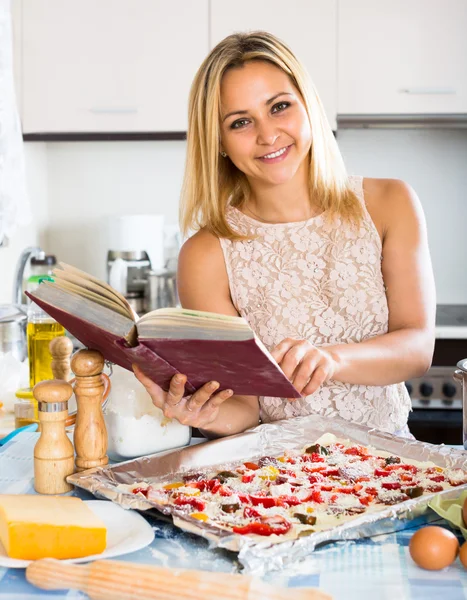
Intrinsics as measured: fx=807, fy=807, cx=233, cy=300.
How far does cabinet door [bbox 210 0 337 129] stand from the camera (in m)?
2.97

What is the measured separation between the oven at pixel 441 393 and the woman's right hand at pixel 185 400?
1.62 meters

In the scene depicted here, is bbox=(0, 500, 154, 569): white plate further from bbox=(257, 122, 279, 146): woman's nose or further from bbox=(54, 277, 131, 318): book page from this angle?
bbox=(257, 122, 279, 146): woman's nose

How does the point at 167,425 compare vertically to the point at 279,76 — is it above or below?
below

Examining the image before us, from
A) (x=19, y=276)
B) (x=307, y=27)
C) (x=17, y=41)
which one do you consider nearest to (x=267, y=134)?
(x=19, y=276)

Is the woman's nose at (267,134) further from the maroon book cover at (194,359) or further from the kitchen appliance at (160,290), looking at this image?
the kitchen appliance at (160,290)

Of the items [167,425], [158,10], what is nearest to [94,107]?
[158,10]

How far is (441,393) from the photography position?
283 cm

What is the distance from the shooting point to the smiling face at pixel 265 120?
64.5 inches

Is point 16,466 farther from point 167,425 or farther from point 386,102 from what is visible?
point 386,102

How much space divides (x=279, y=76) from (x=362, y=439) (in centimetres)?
77

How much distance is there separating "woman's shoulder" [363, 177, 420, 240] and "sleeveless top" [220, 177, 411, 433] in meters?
0.02

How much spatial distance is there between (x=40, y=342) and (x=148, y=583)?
1040mm

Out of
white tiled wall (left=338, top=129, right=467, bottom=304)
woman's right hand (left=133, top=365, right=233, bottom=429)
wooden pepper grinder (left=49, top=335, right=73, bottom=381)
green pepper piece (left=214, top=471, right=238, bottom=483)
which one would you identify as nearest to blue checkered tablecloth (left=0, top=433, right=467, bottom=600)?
green pepper piece (left=214, top=471, right=238, bottom=483)

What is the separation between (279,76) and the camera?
165cm
